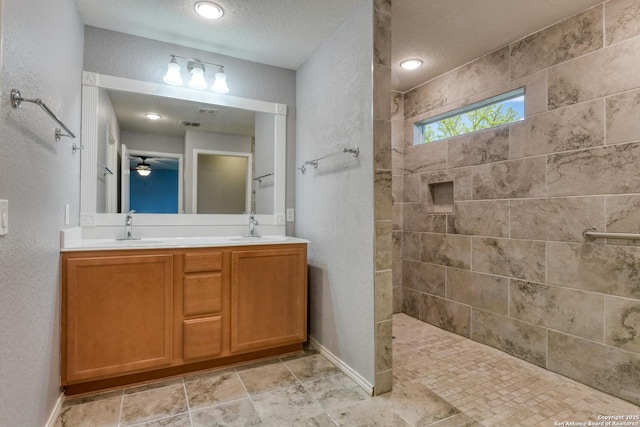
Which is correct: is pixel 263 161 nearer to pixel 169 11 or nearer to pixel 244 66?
pixel 244 66

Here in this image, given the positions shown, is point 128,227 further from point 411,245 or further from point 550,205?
point 550,205

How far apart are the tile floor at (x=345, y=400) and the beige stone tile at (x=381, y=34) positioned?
1979 millimetres

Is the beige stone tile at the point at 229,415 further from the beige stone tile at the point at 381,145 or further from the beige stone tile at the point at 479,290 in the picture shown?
the beige stone tile at the point at 479,290

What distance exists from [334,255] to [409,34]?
67.6 inches

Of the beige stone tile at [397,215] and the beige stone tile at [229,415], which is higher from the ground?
the beige stone tile at [397,215]

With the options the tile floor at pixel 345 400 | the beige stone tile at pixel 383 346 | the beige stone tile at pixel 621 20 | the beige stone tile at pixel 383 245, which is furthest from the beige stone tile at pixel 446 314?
the beige stone tile at pixel 621 20

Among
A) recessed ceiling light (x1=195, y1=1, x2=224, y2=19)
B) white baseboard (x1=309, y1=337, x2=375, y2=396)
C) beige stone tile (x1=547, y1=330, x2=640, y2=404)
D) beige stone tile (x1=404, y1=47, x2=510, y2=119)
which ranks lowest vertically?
white baseboard (x1=309, y1=337, x2=375, y2=396)

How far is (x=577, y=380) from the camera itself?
2.11m

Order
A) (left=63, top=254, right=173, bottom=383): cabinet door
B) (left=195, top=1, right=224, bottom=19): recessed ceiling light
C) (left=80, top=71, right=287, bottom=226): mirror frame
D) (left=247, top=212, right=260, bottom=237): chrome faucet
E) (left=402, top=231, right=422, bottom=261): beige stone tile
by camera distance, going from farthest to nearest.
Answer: (left=402, top=231, right=422, bottom=261): beige stone tile → (left=247, top=212, right=260, bottom=237): chrome faucet → (left=80, top=71, right=287, bottom=226): mirror frame → (left=195, top=1, right=224, bottom=19): recessed ceiling light → (left=63, top=254, right=173, bottom=383): cabinet door

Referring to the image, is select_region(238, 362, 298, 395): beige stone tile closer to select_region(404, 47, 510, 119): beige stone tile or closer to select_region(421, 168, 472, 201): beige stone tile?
select_region(421, 168, 472, 201): beige stone tile

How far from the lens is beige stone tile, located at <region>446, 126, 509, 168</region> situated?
2.60 m

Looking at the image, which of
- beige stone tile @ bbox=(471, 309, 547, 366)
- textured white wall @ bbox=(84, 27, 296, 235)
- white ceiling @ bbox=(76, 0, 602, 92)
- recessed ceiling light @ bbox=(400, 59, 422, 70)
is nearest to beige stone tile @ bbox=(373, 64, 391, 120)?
white ceiling @ bbox=(76, 0, 602, 92)

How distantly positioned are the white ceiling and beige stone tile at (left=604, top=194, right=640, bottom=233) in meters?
1.22

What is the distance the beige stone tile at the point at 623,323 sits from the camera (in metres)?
1.87
